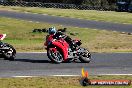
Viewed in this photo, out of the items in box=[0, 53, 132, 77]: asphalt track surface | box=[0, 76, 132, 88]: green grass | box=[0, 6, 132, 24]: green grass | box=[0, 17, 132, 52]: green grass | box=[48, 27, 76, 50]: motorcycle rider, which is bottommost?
box=[0, 6, 132, 24]: green grass

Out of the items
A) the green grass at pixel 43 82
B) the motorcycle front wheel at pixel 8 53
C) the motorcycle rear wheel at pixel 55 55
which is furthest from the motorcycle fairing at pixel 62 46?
the green grass at pixel 43 82

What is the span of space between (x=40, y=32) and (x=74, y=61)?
43.7 ft

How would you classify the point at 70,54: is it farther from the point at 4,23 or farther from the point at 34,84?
the point at 4,23

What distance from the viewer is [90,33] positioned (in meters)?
32.8

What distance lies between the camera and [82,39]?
28.8 m

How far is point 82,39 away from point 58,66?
1214cm

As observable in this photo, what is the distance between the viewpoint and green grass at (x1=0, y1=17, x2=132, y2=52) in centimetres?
2373

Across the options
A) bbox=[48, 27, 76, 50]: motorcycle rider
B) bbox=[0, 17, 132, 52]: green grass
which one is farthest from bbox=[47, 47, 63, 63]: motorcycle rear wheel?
bbox=[0, 17, 132, 52]: green grass

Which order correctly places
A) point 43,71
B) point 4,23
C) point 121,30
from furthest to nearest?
1. point 4,23
2. point 121,30
3. point 43,71

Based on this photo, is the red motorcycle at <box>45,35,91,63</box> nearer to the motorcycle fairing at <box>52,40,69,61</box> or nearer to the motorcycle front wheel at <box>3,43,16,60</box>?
the motorcycle fairing at <box>52,40,69,61</box>

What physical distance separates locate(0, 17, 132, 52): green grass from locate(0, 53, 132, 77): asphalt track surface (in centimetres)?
299

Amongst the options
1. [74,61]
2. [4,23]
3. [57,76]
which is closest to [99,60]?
[74,61]

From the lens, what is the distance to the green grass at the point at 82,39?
77.9 ft

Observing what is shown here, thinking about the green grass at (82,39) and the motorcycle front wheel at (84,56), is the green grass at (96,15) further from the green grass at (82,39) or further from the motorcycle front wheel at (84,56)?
the motorcycle front wheel at (84,56)
